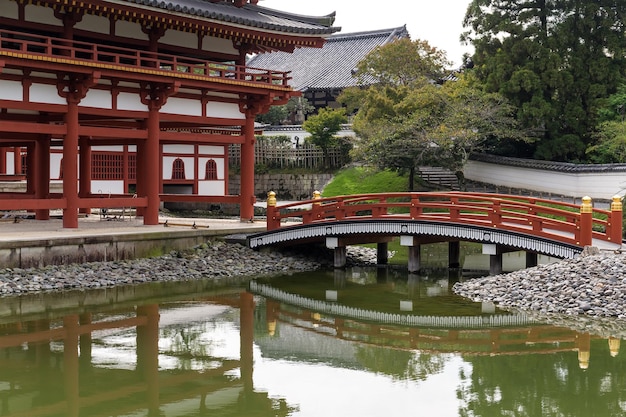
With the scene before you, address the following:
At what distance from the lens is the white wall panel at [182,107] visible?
28609 mm

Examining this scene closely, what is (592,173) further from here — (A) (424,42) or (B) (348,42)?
(B) (348,42)

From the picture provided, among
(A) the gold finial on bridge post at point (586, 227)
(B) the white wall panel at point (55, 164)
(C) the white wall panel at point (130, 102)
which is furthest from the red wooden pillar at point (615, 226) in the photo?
(B) the white wall panel at point (55, 164)

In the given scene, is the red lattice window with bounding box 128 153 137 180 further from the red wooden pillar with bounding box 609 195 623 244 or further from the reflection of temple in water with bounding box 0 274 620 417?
the red wooden pillar with bounding box 609 195 623 244

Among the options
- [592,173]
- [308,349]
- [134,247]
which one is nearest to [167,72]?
[134,247]

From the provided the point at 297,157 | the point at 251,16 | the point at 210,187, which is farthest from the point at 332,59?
the point at 251,16

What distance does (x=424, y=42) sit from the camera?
44.8 m

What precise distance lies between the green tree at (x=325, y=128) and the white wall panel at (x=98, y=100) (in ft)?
71.4

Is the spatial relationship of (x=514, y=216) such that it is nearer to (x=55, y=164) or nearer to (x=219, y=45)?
(x=219, y=45)

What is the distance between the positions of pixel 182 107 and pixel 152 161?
240cm

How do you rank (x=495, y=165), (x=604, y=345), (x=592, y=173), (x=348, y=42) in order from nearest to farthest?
(x=604, y=345), (x=592, y=173), (x=495, y=165), (x=348, y=42)

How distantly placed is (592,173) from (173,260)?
20.7m

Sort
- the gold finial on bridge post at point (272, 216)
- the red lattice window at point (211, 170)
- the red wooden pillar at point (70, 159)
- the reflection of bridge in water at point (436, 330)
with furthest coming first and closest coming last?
the red lattice window at point (211, 170), the gold finial on bridge post at point (272, 216), the red wooden pillar at point (70, 159), the reflection of bridge in water at point (436, 330)

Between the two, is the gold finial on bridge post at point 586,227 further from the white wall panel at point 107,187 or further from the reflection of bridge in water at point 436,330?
the white wall panel at point 107,187

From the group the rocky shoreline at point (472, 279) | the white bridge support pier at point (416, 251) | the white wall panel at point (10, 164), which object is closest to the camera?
the rocky shoreline at point (472, 279)
